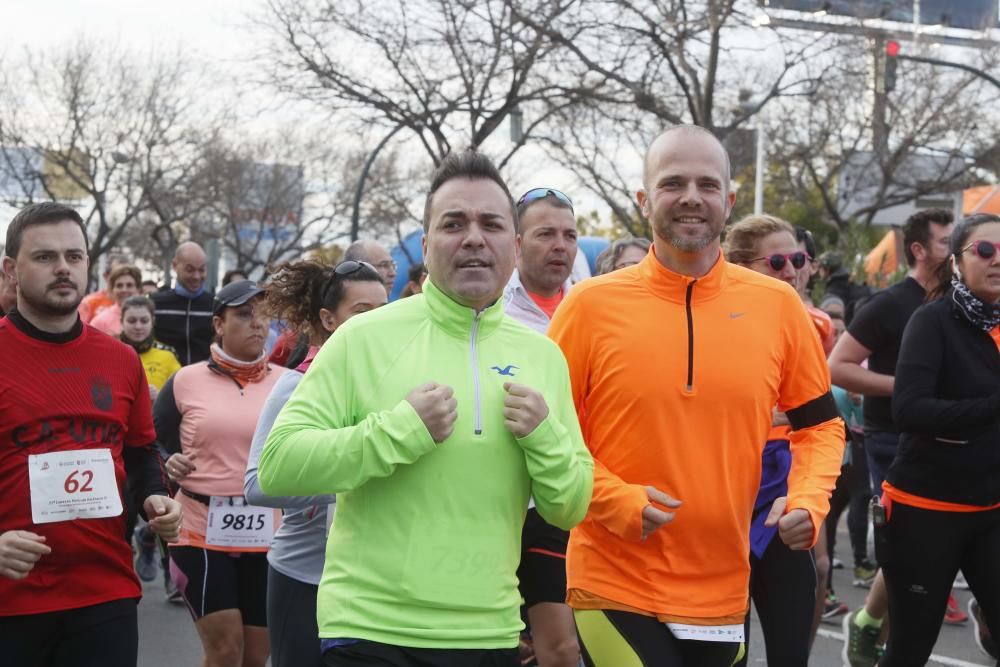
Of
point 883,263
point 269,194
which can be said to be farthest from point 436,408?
point 269,194

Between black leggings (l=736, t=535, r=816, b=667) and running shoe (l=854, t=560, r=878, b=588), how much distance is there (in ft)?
15.9

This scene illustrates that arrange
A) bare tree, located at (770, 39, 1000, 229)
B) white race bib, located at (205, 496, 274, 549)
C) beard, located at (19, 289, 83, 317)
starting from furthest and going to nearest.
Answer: bare tree, located at (770, 39, 1000, 229)
white race bib, located at (205, 496, 274, 549)
beard, located at (19, 289, 83, 317)

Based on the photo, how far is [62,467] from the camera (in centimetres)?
390

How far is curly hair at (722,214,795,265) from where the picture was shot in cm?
534

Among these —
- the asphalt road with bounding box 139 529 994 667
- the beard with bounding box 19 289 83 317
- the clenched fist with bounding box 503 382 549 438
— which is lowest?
the asphalt road with bounding box 139 529 994 667

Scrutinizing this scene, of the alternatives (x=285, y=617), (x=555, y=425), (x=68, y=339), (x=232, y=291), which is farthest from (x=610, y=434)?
(x=232, y=291)

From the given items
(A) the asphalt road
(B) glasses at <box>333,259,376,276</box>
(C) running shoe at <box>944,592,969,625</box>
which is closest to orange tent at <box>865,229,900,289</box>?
(A) the asphalt road

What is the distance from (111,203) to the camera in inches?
1367

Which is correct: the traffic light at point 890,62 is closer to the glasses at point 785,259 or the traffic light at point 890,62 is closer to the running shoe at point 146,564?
the running shoe at point 146,564

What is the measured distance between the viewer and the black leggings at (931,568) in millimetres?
4906

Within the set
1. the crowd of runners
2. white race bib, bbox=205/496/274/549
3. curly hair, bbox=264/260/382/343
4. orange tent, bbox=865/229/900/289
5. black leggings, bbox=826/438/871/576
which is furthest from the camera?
orange tent, bbox=865/229/900/289

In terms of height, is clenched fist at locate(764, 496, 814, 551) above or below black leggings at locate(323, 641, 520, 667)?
above

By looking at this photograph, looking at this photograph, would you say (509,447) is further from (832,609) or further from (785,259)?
(832,609)

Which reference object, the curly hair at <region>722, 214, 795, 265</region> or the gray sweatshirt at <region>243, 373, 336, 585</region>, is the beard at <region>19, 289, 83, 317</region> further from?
the curly hair at <region>722, 214, 795, 265</region>
